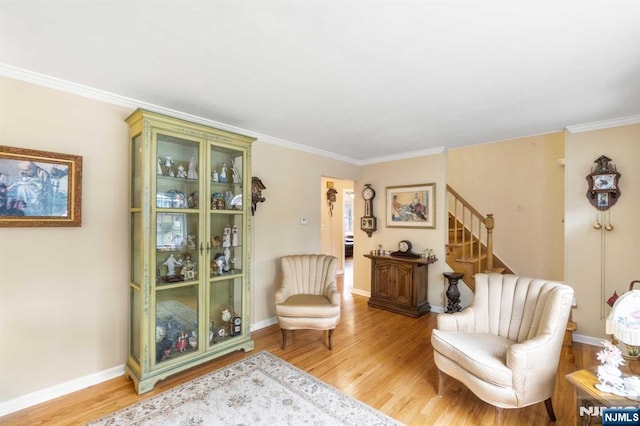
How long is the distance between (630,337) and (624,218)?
2.26m

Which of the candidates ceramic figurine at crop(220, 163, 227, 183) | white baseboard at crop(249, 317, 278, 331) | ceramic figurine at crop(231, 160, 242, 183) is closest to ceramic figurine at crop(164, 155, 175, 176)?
ceramic figurine at crop(220, 163, 227, 183)

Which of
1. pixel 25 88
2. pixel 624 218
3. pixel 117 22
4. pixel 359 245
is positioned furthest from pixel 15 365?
pixel 624 218

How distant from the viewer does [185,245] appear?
9.14 ft

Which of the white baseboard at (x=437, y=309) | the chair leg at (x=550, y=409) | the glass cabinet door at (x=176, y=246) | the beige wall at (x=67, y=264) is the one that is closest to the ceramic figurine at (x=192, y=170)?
the glass cabinet door at (x=176, y=246)

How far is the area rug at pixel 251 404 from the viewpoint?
2.04 meters

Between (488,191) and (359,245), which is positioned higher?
(488,191)

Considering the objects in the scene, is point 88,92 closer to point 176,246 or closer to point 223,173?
point 223,173

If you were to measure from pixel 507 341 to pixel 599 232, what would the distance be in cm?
207

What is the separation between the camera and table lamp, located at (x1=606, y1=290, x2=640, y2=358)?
5.20 ft

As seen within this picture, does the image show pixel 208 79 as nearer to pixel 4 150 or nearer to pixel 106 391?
pixel 4 150

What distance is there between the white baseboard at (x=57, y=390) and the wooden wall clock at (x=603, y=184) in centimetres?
515

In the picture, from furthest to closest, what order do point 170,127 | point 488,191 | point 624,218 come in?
point 488,191
point 624,218
point 170,127

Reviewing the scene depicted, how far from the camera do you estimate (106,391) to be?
2371 millimetres

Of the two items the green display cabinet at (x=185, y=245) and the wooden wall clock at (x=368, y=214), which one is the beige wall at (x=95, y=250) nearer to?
the green display cabinet at (x=185, y=245)
